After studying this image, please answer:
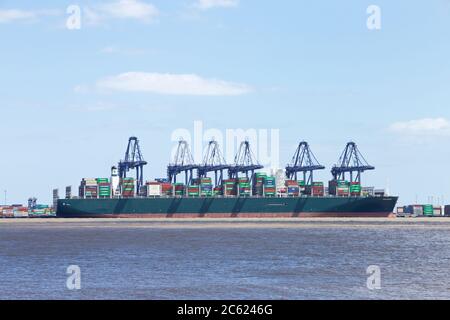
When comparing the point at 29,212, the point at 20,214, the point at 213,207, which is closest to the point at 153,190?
the point at 213,207

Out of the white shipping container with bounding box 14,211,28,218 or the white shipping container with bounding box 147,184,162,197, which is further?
the white shipping container with bounding box 14,211,28,218

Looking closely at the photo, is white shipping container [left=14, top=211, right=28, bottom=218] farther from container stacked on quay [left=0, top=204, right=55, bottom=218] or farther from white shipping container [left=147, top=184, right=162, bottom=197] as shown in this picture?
white shipping container [left=147, top=184, right=162, bottom=197]

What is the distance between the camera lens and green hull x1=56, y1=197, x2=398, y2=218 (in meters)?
151

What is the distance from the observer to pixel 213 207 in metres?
153

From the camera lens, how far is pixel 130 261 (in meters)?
48.8

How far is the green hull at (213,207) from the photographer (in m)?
151

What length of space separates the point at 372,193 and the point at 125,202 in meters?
57.4

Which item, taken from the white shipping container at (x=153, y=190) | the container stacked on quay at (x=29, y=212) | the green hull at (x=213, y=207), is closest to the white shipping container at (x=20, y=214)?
the container stacked on quay at (x=29, y=212)

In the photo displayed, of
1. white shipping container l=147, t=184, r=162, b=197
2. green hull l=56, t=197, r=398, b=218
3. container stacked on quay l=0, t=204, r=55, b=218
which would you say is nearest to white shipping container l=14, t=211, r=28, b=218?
container stacked on quay l=0, t=204, r=55, b=218

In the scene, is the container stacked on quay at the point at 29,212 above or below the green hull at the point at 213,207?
below

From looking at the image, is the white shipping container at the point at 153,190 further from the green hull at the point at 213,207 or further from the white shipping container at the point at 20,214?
the white shipping container at the point at 20,214

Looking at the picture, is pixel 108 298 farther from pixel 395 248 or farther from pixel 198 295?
pixel 395 248

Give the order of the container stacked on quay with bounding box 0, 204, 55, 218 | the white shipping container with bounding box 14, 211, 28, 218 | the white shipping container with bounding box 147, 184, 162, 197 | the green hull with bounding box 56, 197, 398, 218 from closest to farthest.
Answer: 1. the green hull with bounding box 56, 197, 398, 218
2. the white shipping container with bounding box 147, 184, 162, 197
3. the container stacked on quay with bounding box 0, 204, 55, 218
4. the white shipping container with bounding box 14, 211, 28, 218
